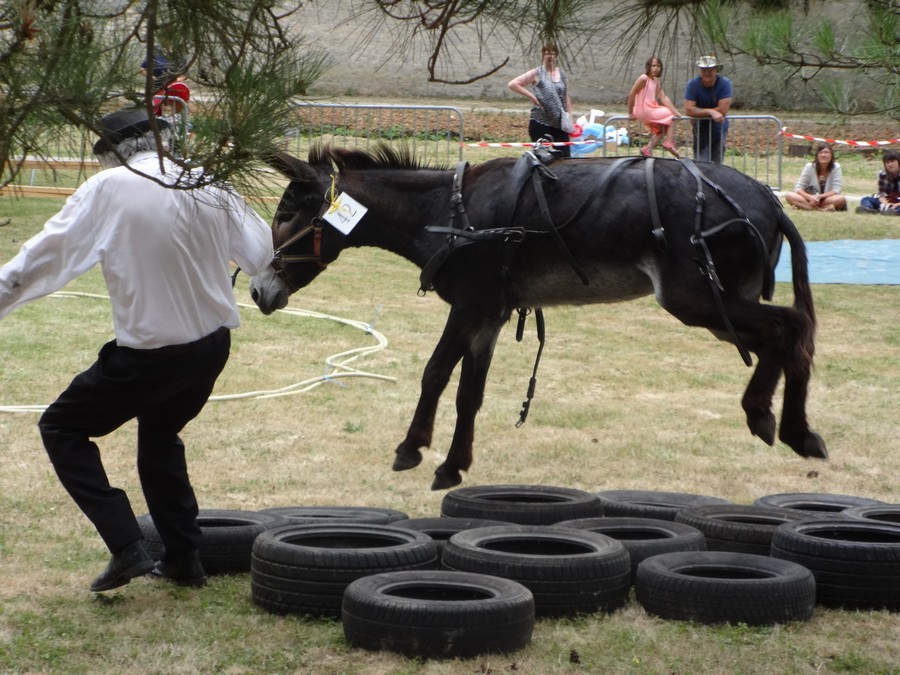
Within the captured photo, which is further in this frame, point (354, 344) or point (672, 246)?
point (354, 344)

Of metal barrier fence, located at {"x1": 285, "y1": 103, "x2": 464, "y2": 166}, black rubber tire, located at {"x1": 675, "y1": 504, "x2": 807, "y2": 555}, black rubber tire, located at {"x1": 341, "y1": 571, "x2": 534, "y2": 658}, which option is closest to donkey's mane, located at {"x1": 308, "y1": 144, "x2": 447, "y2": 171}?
black rubber tire, located at {"x1": 675, "y1": 504, "x2": 807, "y2": 555}

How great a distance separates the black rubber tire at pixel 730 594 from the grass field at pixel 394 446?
0.06 meters

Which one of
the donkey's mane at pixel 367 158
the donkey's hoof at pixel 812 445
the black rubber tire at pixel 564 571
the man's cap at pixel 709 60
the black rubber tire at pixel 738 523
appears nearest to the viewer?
the man's cap at pixel 709 60

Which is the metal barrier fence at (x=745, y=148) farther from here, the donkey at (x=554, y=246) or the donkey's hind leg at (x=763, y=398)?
the donkey's hind leg at (x=763, y=398)

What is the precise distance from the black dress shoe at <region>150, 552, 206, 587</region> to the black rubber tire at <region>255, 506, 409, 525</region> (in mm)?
572

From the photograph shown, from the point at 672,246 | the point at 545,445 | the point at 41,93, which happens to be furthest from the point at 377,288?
the point at 41,93

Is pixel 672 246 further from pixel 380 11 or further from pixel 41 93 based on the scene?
pixel 41 93

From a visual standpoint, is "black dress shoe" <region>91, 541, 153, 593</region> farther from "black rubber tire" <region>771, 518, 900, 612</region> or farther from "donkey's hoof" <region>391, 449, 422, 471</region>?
"black rubber tire" <region>771, 518, 900, 612</region>

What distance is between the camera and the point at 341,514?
565 cm

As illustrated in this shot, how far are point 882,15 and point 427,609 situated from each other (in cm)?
263

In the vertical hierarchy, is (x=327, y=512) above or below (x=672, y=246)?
below

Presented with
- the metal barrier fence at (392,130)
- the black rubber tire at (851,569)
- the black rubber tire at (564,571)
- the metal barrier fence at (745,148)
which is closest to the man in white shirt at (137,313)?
the black rubber tire at (564,571)

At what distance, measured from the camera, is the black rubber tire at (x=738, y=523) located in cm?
524

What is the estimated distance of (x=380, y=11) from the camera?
12.8 ft
